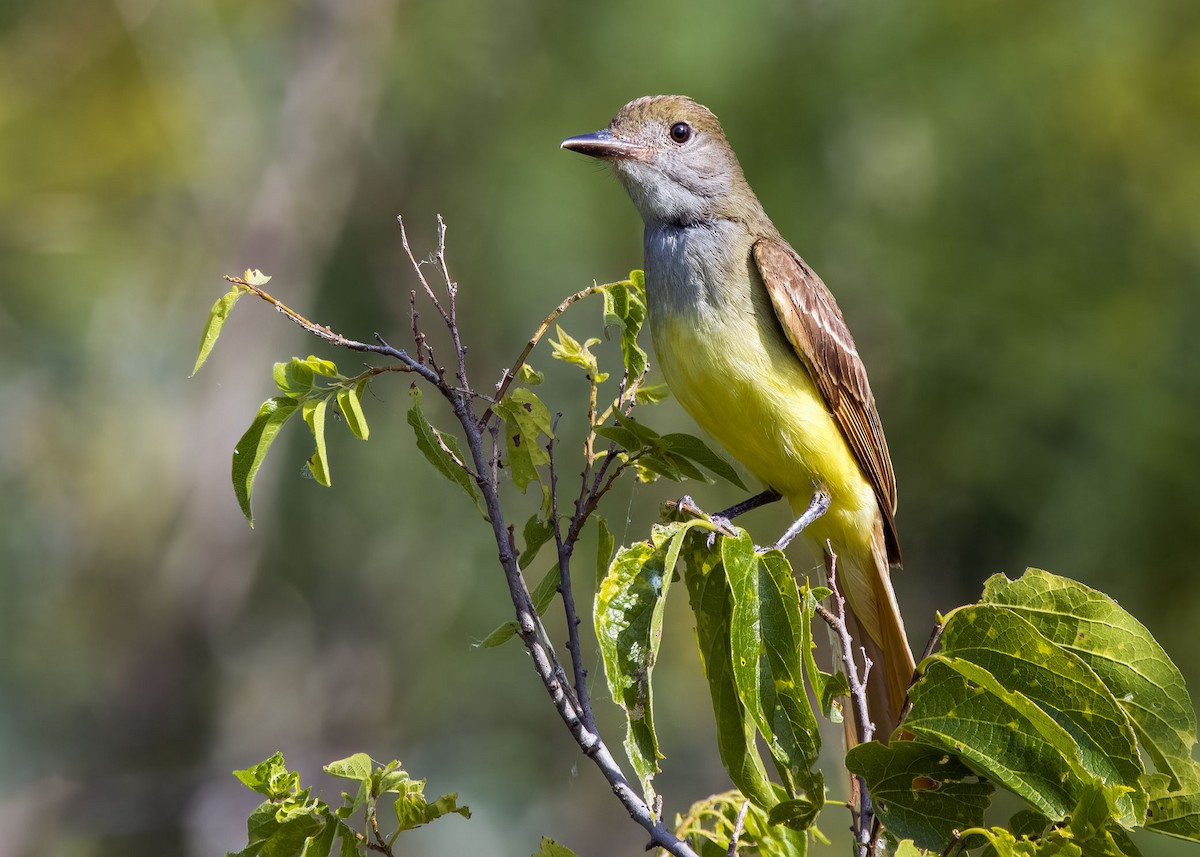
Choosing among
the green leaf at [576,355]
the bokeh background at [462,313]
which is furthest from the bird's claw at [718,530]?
the bokeh background at [462,313]

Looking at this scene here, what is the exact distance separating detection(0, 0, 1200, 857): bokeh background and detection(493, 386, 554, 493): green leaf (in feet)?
14.3

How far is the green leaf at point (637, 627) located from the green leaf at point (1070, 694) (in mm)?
485

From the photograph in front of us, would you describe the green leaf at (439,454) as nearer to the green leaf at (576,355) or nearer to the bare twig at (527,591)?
the bare twig at (527,591)

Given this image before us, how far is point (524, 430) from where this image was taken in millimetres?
2656

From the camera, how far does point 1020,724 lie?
211 centimetres

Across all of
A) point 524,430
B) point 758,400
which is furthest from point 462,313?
point 524,430

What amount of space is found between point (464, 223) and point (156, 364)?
262 centimetres

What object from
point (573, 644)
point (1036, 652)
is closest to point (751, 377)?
point (573, 644)

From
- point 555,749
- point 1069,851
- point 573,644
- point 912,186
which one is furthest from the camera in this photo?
point 555,749

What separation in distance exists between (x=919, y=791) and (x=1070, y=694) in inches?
11.7

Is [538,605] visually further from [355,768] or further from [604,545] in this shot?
[355,768]

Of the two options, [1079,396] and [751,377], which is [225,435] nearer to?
[1079,396]

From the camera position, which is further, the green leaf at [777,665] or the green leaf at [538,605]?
the green leaf at [538,605]

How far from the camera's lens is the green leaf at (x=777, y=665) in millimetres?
2158
